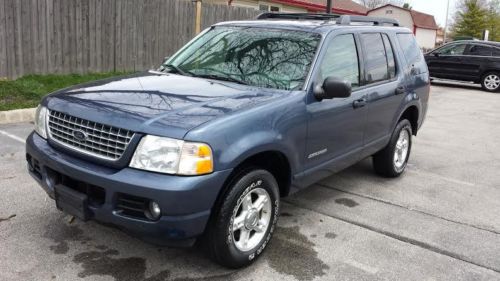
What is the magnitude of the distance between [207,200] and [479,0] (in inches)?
2292

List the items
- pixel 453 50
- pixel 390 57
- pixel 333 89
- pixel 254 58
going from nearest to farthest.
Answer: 1. pixel 333 89
2. pixel 254 58
3. pixel 390 57
4. pixel 453 50

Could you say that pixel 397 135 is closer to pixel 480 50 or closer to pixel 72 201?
pixel 72 201

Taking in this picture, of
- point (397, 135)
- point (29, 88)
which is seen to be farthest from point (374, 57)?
point (29, 88)

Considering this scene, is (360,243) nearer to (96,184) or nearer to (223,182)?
(223,182)

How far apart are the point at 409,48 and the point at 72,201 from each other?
450cm

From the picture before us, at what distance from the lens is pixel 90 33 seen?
10.7 meters

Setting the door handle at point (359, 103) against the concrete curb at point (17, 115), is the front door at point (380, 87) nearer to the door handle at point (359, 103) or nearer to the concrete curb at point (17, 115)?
the door handle at point (359, 103)

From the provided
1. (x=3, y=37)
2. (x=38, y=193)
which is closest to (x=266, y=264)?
(x=38, y=193)

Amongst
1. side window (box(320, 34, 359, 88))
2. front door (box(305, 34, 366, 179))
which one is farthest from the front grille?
side window (box(320, 34, 359, 88))

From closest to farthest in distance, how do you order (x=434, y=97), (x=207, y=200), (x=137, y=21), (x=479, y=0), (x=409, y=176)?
(x=207, y=200), (x=409, y=176), (x=137, y=21), (x=434, y=97), (x=479, y=0)

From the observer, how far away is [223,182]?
3090 mm

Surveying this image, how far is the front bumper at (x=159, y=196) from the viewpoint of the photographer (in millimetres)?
2865

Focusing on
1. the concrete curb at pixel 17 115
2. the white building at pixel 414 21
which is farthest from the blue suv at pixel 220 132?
the white building at pixel 414 21

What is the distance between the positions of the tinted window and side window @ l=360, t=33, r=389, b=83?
45.3 feet
